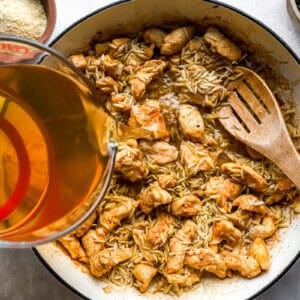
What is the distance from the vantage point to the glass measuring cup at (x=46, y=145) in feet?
4.98

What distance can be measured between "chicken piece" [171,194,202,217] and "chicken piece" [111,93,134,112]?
0.21 meters

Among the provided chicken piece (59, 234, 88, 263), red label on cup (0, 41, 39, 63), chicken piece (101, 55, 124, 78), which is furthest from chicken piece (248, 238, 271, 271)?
red label on cup (0, 41, 39, 63)

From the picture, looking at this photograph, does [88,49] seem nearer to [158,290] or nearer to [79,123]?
[79,123]

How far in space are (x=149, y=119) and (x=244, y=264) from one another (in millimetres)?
349

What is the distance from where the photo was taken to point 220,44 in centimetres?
177

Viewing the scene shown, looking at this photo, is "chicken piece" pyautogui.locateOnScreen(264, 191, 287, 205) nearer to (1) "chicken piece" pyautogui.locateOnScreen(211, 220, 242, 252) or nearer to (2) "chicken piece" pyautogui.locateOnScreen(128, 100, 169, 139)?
(1) "chicken piece" pyautogui.locateOnScreen(211, 220, 242, 252)

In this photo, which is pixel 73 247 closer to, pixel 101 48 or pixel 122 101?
pixel 122 101

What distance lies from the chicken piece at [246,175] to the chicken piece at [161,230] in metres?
0.15

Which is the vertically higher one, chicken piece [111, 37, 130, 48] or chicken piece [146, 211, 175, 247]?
chicken piece [111, 37, 130, 48]

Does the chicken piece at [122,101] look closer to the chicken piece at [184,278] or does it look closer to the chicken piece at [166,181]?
the chicken piece at [166,181]

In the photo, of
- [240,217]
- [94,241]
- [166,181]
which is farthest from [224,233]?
[94,241]

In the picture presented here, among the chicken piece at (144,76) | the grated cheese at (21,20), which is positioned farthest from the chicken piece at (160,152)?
the grated cheese at (21,20)

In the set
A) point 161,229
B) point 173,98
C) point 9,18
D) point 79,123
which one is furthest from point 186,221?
point 9,18

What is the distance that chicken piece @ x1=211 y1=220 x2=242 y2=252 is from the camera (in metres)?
1.75
